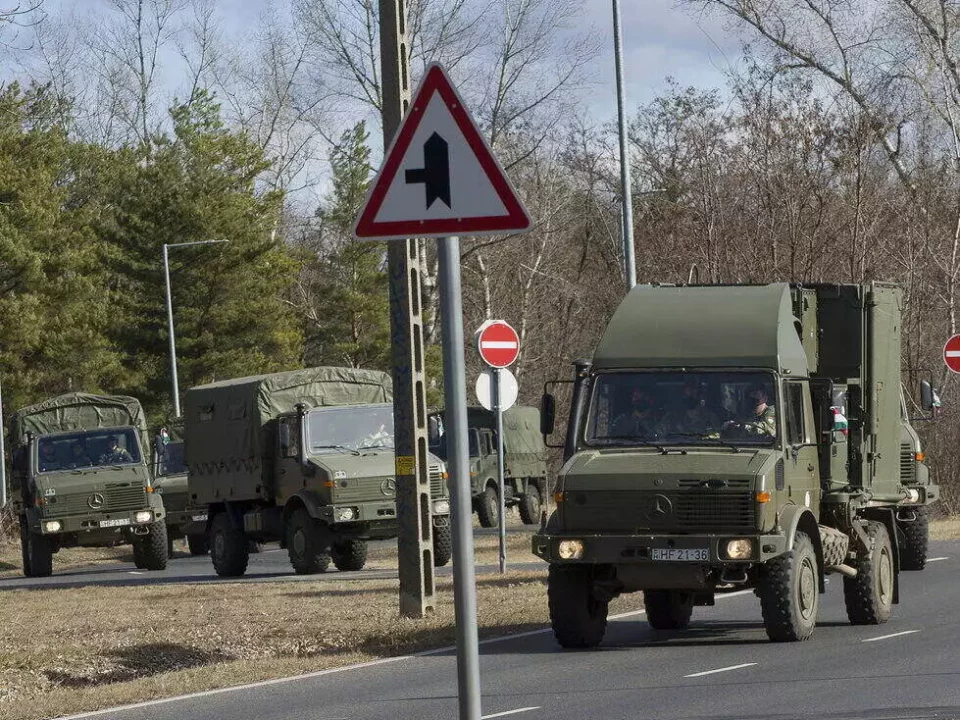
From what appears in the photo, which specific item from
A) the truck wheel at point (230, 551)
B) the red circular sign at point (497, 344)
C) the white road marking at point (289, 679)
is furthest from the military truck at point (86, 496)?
the white road marking at point (289, 679)

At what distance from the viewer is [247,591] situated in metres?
23.4

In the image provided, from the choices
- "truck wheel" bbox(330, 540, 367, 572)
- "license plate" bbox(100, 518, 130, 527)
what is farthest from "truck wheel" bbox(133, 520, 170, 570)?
"truck wheel" bbox(330, 540, 367, 572)

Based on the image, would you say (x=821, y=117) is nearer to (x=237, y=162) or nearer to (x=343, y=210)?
(x=237, y=162)

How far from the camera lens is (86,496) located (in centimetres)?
3081

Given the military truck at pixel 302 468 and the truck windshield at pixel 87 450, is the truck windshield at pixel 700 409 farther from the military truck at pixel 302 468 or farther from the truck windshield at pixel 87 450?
the truck windshield at pixel 87 450

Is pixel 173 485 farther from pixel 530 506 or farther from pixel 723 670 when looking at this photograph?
pixel 723 670

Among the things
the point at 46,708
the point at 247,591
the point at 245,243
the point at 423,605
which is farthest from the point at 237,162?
the point at 46,708

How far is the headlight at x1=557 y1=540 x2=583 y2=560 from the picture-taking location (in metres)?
14.2

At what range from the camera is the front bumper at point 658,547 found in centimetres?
1394

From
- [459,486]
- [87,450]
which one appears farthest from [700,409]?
[87,450]

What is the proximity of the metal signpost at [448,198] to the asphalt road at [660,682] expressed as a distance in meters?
4.89

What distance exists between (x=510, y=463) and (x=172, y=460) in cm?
778

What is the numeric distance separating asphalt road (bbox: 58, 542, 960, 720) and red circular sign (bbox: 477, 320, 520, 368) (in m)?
6.33

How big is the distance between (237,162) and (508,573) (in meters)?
40.9
